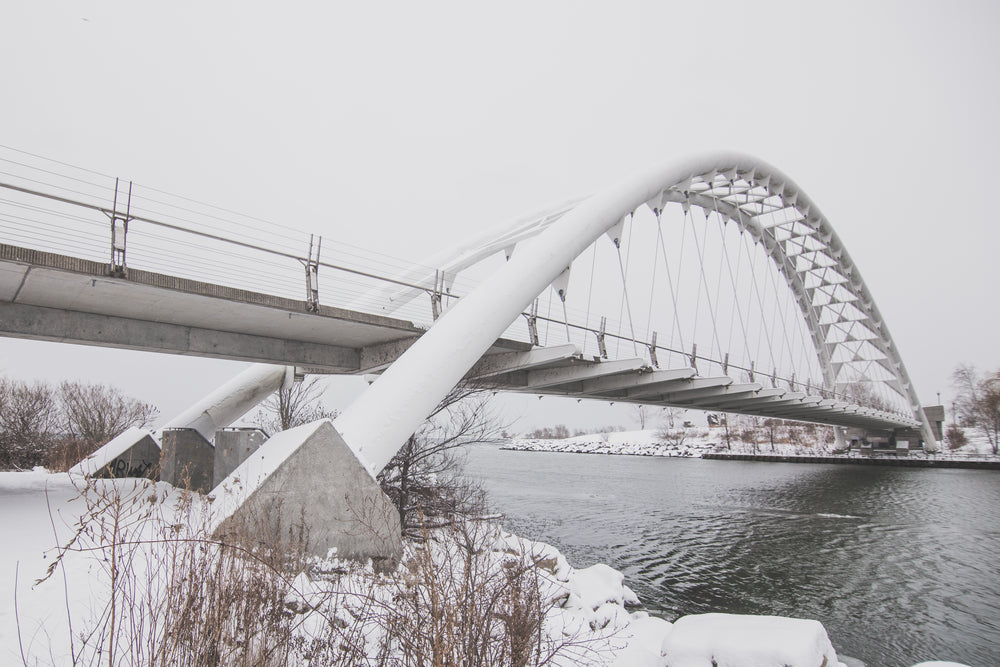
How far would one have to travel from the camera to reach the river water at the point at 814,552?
933 centimetres

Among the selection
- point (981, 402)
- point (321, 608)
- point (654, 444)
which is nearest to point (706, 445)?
point (654, 444)

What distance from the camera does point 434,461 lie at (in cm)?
1253

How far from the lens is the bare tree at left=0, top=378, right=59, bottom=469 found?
2242 cm

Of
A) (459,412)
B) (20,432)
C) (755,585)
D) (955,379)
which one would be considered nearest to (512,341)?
(459,412)

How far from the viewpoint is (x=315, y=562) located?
5711 mm

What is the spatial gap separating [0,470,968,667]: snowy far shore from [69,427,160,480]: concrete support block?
3.45 m

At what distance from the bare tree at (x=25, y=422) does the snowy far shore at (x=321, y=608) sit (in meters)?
17.6

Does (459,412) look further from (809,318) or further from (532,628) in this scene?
(809,318)

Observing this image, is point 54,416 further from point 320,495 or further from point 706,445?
point 706,445

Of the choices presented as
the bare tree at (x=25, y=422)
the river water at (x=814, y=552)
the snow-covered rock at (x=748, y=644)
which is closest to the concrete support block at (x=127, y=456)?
the river water at (x=814, y=552)

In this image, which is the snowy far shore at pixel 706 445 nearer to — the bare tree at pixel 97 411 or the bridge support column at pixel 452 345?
the bare tree at pixel 97 411

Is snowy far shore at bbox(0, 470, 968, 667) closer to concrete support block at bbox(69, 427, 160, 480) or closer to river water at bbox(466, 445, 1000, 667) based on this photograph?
river water at bbox(466, 445, 1000, 667)

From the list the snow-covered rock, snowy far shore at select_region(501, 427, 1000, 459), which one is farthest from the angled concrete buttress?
snowy far shore at select_region(501, 427, 1000, 459)

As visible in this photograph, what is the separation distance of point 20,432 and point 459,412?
88.9ft
